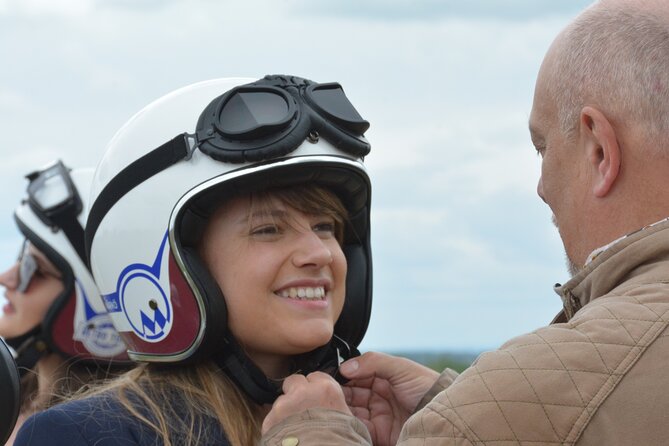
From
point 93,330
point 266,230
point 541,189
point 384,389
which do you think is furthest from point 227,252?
point 93,330

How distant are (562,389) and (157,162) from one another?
197cm

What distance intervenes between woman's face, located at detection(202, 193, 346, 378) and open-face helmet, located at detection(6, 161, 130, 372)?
8.22 ft

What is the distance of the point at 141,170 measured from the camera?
4.21m

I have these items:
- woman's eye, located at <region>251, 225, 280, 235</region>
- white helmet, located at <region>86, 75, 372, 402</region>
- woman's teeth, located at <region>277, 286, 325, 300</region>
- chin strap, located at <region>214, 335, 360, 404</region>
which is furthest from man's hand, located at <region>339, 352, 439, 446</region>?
woman's eye, located at <region>251, 225, 280, 235</region>

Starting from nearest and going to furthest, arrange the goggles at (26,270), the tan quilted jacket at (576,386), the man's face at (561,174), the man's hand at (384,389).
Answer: the tan quilted jacket at (576,386)
the man's face at (561,174)
the man's hand at (384,389)
the goggles at (26,270)

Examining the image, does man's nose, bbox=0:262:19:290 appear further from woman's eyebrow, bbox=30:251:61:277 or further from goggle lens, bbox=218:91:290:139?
goggle lens, bbox=218:91:290:139

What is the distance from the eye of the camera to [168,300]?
13.4 ft

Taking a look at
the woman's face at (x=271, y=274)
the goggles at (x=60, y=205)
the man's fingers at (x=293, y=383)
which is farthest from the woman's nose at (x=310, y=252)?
the goggles at (x=60, y=205)

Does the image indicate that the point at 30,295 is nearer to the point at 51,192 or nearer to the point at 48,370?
the point at 48,370

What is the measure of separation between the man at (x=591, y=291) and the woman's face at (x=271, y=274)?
1.01 feet

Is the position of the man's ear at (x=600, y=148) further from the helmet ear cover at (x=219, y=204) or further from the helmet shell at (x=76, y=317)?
the helmet shell at (x=76, y=317)

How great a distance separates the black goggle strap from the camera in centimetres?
414

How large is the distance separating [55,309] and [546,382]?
4.37 m

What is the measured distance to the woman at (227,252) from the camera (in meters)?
3.95
